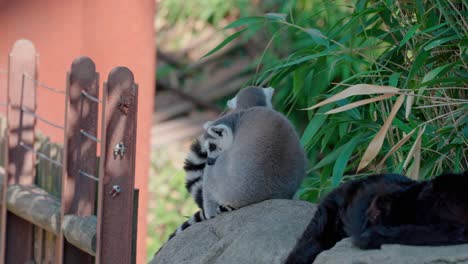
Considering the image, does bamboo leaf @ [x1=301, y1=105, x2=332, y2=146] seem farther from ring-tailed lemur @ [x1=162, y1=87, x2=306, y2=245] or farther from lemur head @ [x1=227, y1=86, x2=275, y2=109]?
lemur head @ [x1=227, y1=86, x2=275, y2=109]

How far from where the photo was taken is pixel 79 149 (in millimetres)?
3328

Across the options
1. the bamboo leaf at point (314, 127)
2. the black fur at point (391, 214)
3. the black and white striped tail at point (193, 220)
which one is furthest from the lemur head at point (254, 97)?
the black fur at point (391, 214)

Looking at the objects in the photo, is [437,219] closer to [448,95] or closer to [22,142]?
[448,95]

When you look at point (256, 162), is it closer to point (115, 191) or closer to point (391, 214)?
point (115, 191)

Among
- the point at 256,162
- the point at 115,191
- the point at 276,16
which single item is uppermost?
the point at 276,16

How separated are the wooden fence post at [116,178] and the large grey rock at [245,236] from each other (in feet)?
0.56

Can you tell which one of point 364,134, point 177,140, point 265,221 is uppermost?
point 364,134

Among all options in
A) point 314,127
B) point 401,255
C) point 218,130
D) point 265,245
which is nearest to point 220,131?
point 218,130

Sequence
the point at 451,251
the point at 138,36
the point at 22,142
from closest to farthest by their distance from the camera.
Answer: the point at 451,251, the point at 22,142, the point at 138,36

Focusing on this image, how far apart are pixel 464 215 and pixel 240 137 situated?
1.30 meters

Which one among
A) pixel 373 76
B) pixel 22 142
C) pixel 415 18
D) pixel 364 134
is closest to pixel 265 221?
pixel 364 134

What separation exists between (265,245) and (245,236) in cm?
13

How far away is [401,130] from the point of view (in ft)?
9.49

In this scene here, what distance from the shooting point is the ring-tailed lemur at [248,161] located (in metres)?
2.93
